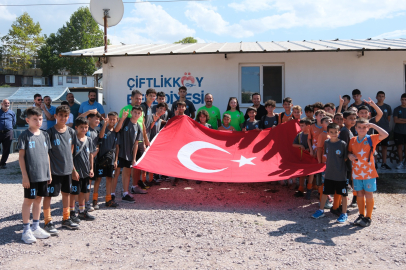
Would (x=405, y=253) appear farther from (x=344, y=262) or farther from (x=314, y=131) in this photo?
(x=314, y=131)

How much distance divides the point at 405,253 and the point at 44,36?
190ft

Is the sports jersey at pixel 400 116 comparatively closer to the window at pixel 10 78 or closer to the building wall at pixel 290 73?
the building wall at pixel 290 73

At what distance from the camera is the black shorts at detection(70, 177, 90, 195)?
471 centimetres

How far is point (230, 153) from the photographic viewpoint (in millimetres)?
6383

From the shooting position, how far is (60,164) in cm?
437

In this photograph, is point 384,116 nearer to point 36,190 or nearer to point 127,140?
point 127,140

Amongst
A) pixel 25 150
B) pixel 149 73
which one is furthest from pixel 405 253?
pixel 149 73

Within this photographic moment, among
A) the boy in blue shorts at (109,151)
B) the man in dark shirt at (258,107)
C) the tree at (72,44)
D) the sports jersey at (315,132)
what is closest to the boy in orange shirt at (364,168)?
the sports jersey at (315,132)

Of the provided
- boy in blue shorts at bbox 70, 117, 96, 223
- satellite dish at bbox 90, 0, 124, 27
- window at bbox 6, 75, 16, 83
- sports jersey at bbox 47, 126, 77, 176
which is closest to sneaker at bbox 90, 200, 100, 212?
boy in blue shorts at bbox 70, 117, 96, 223

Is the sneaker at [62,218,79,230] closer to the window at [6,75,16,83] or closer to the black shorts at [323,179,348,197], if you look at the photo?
the black shorts at [323,179,348,197]

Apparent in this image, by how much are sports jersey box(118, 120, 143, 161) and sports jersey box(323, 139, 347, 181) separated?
335 centimetres

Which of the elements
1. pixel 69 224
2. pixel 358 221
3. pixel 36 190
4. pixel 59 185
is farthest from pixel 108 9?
pixel 358 221

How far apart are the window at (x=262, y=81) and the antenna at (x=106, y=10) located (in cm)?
404

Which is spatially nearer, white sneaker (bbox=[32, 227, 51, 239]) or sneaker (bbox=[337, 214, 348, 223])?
white sneaker (bbox=[32, 227, 51, 239])
